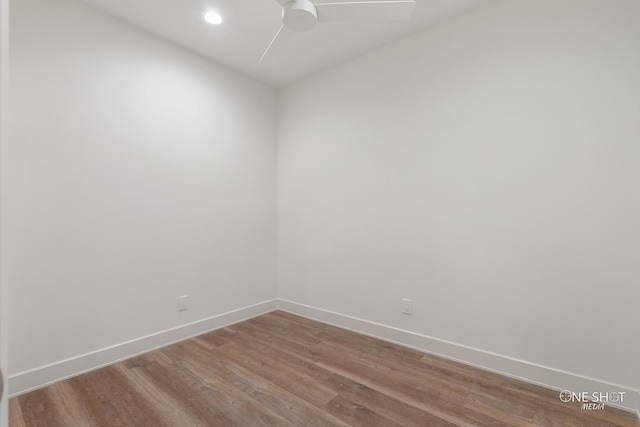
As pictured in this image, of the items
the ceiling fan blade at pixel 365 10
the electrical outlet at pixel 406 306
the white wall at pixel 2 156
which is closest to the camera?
the white wall at pixel 2 156

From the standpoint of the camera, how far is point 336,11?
151 centimetres

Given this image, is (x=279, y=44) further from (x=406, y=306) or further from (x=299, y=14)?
(x=406, y=306)

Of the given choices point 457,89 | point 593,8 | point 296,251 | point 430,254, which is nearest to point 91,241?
point 296,251

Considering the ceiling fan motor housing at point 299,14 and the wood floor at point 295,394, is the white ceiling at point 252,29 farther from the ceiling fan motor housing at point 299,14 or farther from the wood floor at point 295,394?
the wood floor at point 295,394

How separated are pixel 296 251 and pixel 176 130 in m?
1.79

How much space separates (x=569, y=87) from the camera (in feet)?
6.06

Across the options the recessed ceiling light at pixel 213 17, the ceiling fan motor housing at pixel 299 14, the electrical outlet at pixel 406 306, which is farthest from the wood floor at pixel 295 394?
the recessed ceiling light at pixel 213 17

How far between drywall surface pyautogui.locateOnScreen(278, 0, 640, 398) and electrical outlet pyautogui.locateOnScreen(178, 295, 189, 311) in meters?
1.36

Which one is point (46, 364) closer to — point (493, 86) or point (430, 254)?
point (430, 254)

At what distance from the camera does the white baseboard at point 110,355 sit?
6.04 feet

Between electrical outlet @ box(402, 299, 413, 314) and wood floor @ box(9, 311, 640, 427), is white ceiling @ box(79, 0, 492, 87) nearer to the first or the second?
electrical outlet @ box(402, 299, 413, 314)

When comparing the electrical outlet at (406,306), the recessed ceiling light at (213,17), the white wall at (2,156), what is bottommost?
the electrical outlet at (406,306)

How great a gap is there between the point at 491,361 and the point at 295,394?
1.46m

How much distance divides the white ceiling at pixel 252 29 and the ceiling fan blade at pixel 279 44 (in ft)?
1.38
